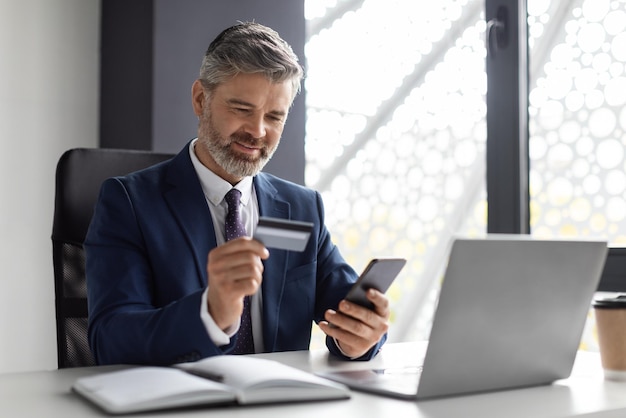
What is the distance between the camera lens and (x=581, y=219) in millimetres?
3217

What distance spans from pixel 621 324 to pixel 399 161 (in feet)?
13.3

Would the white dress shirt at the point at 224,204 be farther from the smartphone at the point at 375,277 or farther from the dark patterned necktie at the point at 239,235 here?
the smartphone at the point at 375,277

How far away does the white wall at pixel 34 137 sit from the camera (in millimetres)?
2617

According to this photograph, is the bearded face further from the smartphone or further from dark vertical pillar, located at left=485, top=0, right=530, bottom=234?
dark vertical pillar, located at left=485, top=0, right=530, bottom=234

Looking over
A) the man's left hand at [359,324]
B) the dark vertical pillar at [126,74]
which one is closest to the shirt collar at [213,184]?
the man's left hand at [359,324]

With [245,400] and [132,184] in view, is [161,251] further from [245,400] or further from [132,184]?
[245,400]

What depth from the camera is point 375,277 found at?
129 cm

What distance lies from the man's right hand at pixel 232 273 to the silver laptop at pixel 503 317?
201mm

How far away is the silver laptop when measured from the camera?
103cm

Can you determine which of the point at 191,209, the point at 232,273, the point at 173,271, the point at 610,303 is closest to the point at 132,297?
the point at 173,271

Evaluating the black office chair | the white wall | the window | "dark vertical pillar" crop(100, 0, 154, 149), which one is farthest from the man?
the window

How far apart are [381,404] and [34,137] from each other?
6.80 feet

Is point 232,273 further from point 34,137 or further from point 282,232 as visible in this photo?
point 34,137

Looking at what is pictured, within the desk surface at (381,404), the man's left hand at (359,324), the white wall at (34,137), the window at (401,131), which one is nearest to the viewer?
the desk surface at (381,404)
